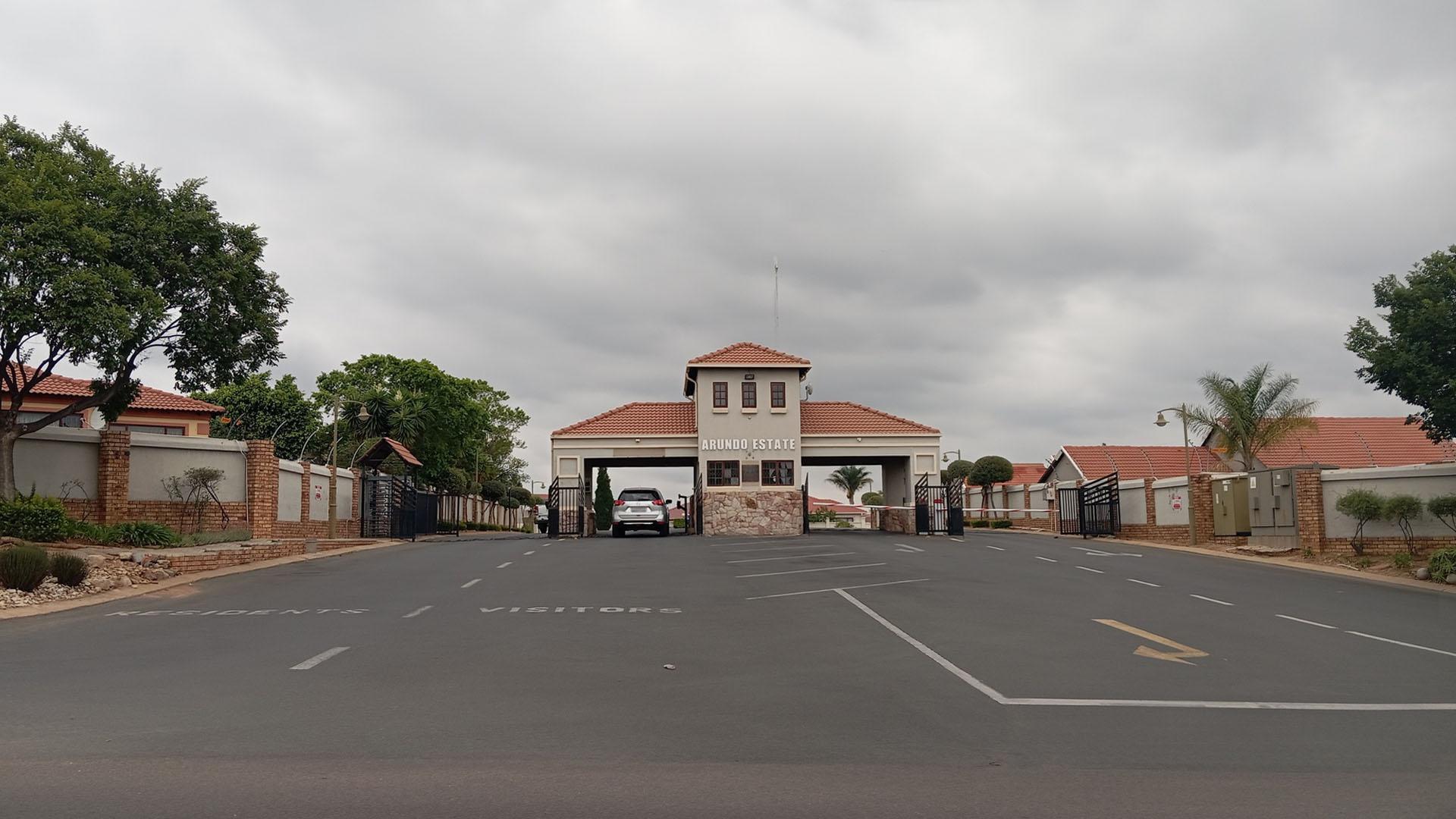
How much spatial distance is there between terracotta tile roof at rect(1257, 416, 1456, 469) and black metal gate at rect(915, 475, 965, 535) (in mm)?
19386

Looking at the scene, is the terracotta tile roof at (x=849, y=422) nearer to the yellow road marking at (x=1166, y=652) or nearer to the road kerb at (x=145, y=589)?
the road kerb at (x=145, y=589)

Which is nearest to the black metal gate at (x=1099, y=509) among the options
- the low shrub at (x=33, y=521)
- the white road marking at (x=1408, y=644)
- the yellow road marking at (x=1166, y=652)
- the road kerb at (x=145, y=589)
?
the white road marking at (x=1408, y=644)

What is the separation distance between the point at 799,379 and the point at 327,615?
1383 inches

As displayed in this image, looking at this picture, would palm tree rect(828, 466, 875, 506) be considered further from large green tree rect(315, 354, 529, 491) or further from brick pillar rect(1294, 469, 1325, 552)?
brick pillar rect(1294, 469, 1325, 552)

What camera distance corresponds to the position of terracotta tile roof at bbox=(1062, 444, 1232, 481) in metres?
60.4

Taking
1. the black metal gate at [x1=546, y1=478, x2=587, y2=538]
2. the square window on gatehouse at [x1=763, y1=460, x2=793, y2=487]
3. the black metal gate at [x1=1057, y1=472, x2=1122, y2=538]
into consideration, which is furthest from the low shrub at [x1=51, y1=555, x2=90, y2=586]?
the black metal gate at [x1=1057, y1=472, x2=1122, y2=538]

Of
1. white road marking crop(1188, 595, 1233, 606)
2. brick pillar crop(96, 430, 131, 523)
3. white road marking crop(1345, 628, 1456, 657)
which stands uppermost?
→ brick pillar crop(96, 430, 131, 523)

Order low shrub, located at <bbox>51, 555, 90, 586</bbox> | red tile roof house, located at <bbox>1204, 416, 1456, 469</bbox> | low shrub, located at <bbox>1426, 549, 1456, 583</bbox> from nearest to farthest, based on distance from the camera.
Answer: low shrub, located at <bbox>51, 555, 90, 586</bbox>, low shrub, located at <bbox>1426, 549, 1456, 583</bbox>, red tile roof house, located at <bbox>1204, 416, 1456, 469</bbox>

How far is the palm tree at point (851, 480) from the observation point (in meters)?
101

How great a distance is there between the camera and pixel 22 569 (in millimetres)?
16062

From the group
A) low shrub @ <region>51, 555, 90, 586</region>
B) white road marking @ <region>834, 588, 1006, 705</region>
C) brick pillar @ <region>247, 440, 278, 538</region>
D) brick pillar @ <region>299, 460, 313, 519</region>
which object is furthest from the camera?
brick pillar @ <region>299, 460, 313, 519</region>

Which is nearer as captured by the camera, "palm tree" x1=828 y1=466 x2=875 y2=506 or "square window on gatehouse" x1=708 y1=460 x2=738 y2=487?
"square window on gatehouse" x1=708 y1=460 x2=738 y2=487

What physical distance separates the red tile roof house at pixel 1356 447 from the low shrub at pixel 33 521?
1912 inches

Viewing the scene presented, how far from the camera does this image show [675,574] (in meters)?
21.0
